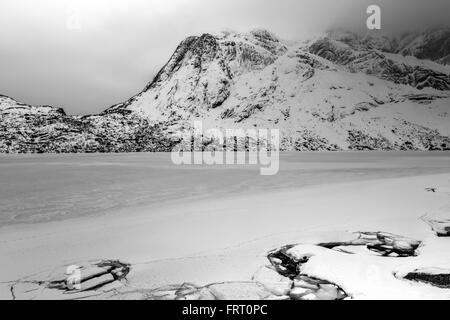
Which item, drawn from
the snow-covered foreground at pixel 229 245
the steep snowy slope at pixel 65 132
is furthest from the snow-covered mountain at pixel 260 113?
the snow-covered foreground at pixel 229 245

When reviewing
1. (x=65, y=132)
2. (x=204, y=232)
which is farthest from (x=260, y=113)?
(x=204, y=232)

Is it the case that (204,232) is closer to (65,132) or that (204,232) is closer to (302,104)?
(65,132)

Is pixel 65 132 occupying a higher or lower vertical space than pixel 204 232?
higher

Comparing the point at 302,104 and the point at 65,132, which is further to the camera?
the point at 302,104

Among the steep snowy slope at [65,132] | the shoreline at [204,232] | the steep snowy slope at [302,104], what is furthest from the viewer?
the steep snowy slope at [302,104]

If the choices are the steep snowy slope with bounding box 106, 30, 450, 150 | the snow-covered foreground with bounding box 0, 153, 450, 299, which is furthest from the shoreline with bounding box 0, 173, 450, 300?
the steep snowy slope with bounding box 106, 30, 450, 150

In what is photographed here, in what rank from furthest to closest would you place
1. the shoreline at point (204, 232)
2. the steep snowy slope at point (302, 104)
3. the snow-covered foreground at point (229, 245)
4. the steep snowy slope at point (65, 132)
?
the steep snowy slope at point (302, 104)
the steep snowy slope at point (65, 132)
the shoreline at point (204, 232)
the snow-covered foreground at point (229, 245)

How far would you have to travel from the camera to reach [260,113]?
159 meters

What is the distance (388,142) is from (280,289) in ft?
485

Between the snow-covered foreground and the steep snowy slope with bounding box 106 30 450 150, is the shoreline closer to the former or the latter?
the snow-covered foreground

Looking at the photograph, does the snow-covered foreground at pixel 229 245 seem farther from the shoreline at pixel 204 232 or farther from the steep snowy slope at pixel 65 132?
the steep snowy slope at pixel 65 132

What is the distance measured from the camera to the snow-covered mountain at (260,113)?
12119cm

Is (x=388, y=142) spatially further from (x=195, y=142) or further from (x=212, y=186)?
(x=212, y=186)
